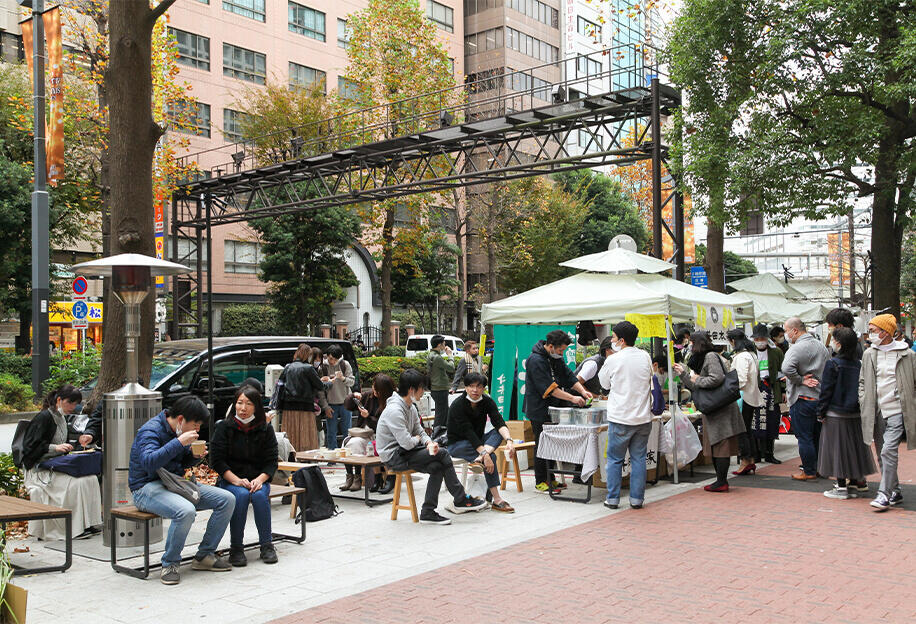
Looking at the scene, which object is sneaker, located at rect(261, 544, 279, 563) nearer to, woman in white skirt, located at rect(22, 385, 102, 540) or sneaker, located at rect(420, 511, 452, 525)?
sneaker, located at rect(420, 511, 452, 525)

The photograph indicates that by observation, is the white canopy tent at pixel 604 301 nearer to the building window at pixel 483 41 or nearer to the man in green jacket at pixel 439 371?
the man in green jacket at pixel 439 371

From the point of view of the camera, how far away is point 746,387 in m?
10.8

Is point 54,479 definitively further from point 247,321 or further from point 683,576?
point 247,321

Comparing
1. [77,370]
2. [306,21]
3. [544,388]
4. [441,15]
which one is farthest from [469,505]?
[441,15]

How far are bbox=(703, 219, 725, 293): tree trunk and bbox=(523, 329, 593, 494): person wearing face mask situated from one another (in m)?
10.1

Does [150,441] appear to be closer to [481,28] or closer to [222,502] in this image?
[222,502]

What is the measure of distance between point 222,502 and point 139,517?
0.61m

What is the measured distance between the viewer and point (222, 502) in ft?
21.2

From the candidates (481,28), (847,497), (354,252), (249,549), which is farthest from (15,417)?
(481,28)

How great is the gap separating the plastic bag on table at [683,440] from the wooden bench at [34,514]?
6.67m

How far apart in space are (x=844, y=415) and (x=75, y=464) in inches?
306

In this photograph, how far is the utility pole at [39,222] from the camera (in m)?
14.1

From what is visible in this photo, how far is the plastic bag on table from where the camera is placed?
1020 centimetres

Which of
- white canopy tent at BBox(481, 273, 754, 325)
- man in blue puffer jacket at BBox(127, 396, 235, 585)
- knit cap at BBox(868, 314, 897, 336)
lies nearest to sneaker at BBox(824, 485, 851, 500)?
knit cap at BBox(868, 314, 897, 336)
